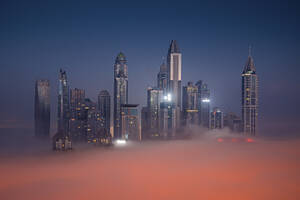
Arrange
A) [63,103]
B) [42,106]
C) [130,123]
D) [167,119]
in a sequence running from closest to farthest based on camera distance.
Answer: [42,106] → [63,103] → [130,123] → [167,119]

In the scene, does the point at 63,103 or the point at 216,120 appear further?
the point at 216,120

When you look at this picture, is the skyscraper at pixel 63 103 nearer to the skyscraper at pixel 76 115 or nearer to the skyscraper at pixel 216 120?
the skyscraper at pixel 76 115

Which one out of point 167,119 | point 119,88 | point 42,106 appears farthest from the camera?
point 119,88

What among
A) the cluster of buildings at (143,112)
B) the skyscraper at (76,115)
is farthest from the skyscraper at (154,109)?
the skyscraper at (76,115)

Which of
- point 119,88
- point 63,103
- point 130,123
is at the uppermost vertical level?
point 119,88

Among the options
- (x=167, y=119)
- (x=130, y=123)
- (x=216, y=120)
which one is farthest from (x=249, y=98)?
(x=130, y=123)

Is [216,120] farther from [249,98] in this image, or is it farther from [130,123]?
[130,123]

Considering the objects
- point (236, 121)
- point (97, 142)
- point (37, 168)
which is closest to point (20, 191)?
point (37, 168)
